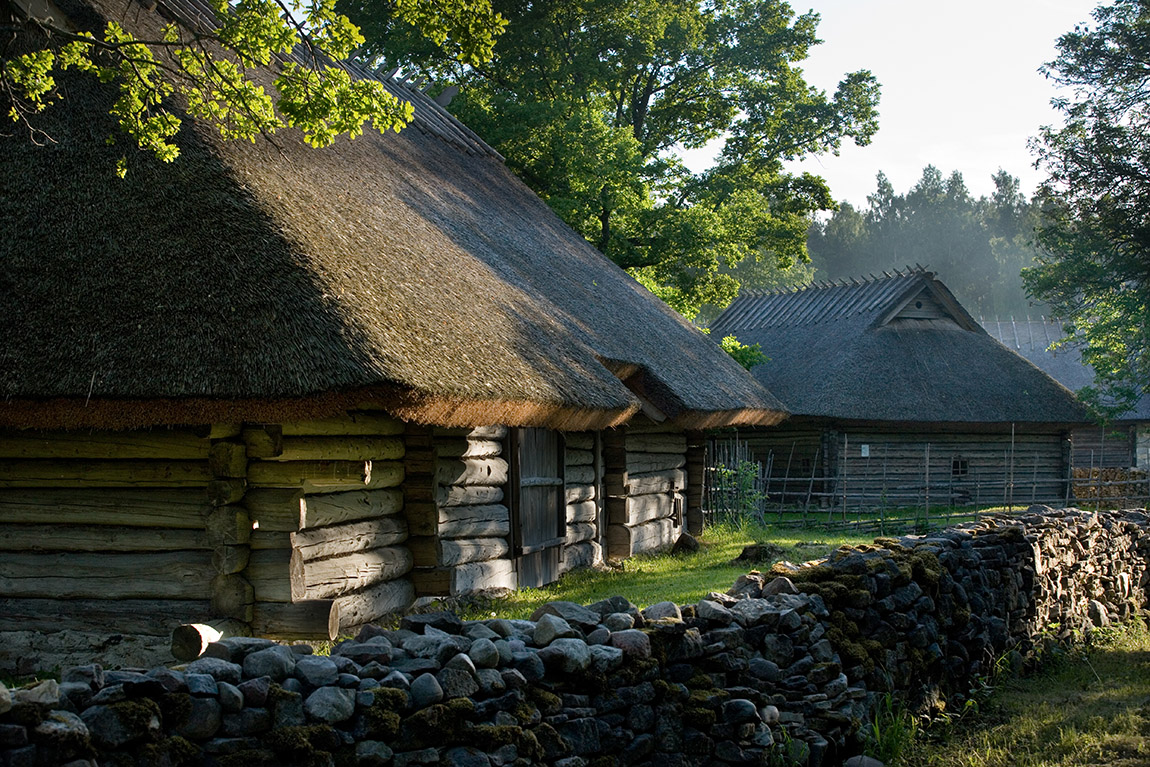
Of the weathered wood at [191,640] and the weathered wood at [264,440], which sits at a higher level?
the weathered wood at [264,440]

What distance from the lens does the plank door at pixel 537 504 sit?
1110cm

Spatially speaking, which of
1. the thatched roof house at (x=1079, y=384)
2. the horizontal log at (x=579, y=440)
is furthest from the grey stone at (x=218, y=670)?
the thatched roof house at (x=1079, y=384)

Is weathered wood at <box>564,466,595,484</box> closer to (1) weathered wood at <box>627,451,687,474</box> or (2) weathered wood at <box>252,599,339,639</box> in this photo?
→ (1) weathered wood at <box>627,451,687,474</box>

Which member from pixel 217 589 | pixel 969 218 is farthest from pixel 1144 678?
pixel 969 218

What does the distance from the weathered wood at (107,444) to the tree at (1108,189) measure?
2504cm

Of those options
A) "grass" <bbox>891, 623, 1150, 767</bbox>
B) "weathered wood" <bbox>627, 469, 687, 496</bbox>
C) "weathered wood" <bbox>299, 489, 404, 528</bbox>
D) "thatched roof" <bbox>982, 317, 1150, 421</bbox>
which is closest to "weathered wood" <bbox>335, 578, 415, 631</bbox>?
"weathered wood" <bbox>299, 489, 404, 528</bbox>

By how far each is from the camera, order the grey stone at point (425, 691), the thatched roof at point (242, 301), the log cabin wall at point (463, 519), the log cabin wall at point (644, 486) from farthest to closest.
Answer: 1. the log cabin wall at point (644, 486)
2. the log cabin wall at point (463, 519)
3. the thatched roof at point (242, 301)
4. the grey stone at point (425, 691)

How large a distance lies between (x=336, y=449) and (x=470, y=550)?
2284 mm

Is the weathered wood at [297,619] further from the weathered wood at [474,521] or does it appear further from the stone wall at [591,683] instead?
the stone wall at [591,683]

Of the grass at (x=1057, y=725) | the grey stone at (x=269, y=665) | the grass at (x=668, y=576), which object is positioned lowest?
the grass at (x=1057, y=725)

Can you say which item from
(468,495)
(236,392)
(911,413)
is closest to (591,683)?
(236,392)

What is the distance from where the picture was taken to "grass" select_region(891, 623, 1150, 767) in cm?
687

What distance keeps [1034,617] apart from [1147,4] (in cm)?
2474

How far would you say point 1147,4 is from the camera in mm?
28078
